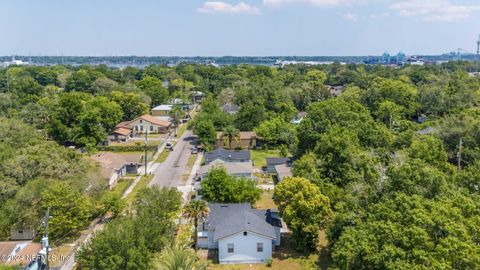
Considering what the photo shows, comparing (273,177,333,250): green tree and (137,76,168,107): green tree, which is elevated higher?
(137,76,168,107): green tree

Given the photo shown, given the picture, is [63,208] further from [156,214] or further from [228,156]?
[228,156]

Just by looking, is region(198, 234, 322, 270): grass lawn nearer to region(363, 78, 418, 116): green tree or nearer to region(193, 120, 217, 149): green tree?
region(193, 120, 217, 149): green tree

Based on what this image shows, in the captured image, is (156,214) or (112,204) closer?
(156,214)

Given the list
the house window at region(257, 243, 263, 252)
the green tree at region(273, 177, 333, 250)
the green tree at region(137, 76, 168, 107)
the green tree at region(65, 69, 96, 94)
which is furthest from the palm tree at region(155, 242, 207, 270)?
the green tree at region(65, 69, 96, 94)

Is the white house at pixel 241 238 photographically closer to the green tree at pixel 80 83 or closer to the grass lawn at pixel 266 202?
the grass lawn at pixel 266 202

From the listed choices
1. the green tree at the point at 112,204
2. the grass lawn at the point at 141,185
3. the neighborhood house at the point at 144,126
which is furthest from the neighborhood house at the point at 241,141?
the green tree at the point at 112,204

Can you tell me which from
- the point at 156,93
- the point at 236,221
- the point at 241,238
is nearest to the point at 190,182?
the point at 236,221
